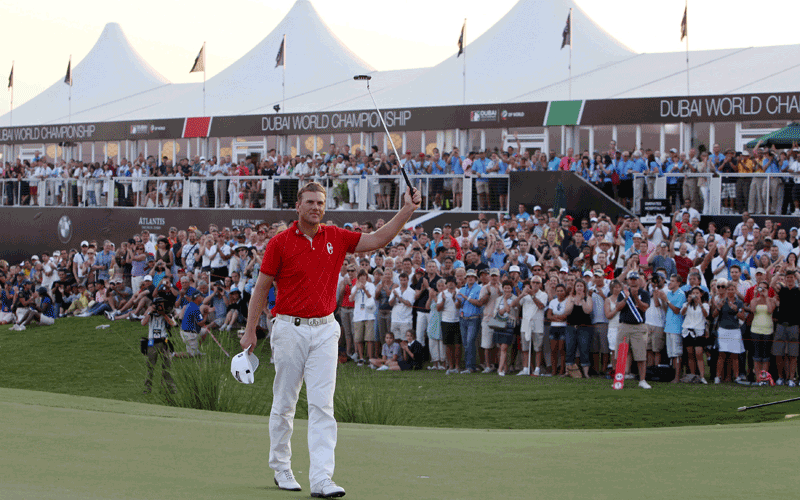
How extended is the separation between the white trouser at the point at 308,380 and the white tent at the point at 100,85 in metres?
43.8

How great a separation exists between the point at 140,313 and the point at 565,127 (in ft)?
50.0

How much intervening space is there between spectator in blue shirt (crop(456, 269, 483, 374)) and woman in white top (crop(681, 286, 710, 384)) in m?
3.57

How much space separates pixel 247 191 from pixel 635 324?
54.1ft

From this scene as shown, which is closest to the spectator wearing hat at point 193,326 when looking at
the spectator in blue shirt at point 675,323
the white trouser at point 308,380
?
the spectator in blue shirt at point 675,323

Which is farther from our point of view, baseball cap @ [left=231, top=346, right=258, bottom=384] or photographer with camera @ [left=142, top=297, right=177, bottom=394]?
photographer with camera @ [left=142, top=297, right=177, bottom=394]

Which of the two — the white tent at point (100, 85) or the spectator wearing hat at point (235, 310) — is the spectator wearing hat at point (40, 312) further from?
the white tent at point (100, 85)

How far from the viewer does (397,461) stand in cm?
663

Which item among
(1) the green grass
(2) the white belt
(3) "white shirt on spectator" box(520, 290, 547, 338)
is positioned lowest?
(1) the green grass

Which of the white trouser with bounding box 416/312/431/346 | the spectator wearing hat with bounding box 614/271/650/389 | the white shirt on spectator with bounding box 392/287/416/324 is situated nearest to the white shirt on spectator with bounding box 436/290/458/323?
the white trouser with bounding box 416/312/431/346

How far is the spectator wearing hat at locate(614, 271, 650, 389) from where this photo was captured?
1479 centimetres

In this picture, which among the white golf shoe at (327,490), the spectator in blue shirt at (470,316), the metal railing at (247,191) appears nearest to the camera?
the white golf shoe at (327,490)

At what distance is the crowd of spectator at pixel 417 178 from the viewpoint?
2025 centimetres

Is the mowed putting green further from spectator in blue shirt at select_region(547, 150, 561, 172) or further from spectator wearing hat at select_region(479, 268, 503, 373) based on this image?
spectator in blue shirt at select_region(547, 150, 561, 172)

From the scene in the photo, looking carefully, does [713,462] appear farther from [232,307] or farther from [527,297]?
[232,307]
